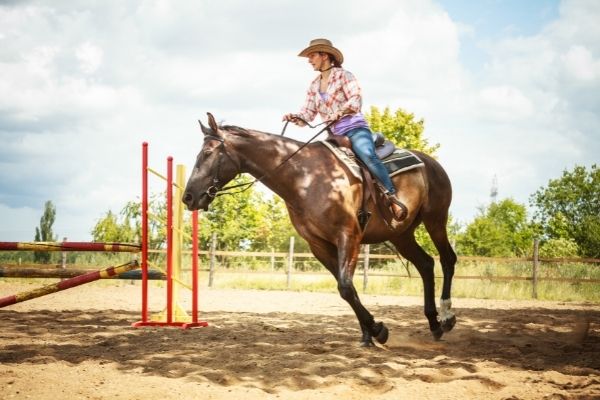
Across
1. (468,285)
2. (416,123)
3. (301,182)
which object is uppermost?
(416,123)

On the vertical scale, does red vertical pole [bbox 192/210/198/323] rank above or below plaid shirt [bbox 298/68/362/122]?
below

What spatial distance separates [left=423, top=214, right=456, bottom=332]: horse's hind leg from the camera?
22.1 ft

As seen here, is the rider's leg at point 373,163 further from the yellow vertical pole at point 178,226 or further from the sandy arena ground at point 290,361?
the yellow vertical pole at point 178,226

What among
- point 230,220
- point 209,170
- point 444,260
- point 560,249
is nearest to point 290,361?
point 209,170

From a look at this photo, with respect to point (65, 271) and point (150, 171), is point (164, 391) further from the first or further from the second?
point (65, 271)

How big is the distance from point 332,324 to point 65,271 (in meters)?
3.86

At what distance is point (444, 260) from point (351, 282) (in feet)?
7.41

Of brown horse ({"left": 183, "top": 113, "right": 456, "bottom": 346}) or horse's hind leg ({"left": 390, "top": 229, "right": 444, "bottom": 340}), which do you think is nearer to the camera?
brown horse ({"left": 183, "top": 113, "right": 456, "bottom": 346})

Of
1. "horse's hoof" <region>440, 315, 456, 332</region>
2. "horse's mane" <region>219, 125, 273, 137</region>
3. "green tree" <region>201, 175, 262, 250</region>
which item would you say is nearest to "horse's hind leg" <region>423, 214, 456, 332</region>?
"horse's hoof" <region>440, 315, 456, 332</region>

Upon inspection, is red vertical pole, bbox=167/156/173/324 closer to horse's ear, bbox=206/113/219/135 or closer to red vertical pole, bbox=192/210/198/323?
red vertical pole, bbox=192/210/198/323

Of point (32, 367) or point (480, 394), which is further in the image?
point (32, 367)

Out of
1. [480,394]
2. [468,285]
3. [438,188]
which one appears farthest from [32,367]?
[468,285]

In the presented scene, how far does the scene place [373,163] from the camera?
5758 millimetres

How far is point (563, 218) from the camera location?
36.0 m
